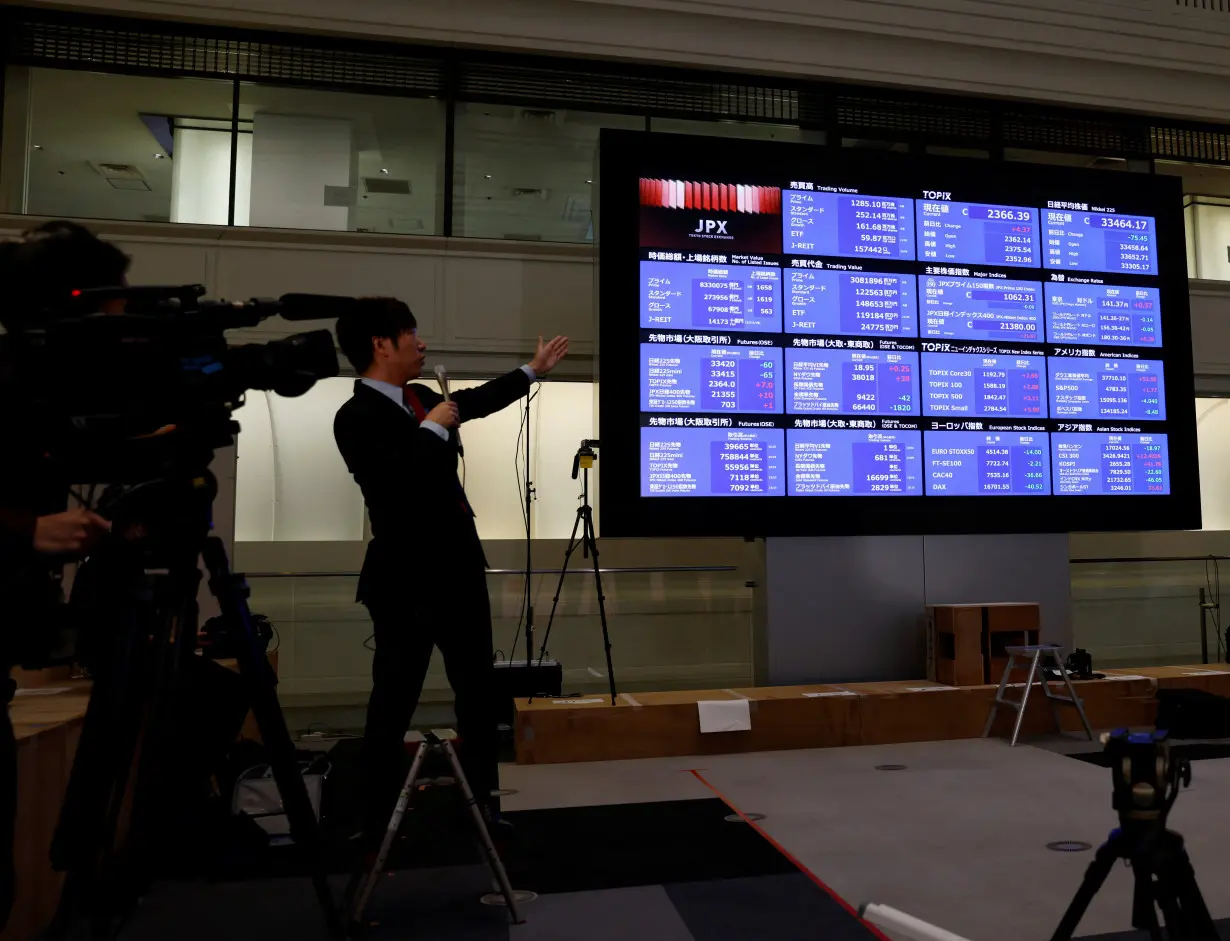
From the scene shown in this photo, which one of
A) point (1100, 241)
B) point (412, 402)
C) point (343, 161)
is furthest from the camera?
point (343, 161)

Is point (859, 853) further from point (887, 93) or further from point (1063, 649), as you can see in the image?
point (887, 93)

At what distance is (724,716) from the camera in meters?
3.69

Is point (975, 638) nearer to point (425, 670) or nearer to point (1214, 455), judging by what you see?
point (425, 670)

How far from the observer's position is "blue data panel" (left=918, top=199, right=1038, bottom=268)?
14.1ft

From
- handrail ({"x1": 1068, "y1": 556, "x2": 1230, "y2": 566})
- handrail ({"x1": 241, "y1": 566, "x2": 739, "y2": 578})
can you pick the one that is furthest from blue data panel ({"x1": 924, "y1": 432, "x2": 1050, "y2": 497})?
handrail ({"x1": 1068, "y1": 556, "x2": 1230, "y2": 566})

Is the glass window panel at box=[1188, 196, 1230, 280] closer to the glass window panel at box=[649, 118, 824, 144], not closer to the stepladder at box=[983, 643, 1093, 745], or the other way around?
the glass window panel at box=[649, 118, 824, 144]

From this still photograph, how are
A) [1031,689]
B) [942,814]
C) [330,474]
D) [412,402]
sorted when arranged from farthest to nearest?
1. [330,474]
2. [1031,689]
3. [942,814]
4. [412,402]

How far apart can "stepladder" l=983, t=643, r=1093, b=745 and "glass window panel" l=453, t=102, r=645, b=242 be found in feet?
10.6

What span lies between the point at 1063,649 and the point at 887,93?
349 cm

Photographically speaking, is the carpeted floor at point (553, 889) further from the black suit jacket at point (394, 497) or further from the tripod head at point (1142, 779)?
the tripod head at point (1142, 779)

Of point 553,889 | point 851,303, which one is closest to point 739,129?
point 851,303

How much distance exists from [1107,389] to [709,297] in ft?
6.83

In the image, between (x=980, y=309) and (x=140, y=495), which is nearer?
(x=140, y=495)

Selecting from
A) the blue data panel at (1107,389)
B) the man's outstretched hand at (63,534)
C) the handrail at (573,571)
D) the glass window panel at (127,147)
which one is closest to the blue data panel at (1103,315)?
the blue data panel at (1107,389)
